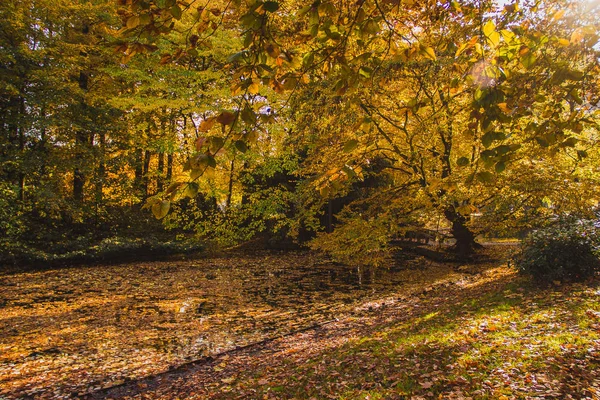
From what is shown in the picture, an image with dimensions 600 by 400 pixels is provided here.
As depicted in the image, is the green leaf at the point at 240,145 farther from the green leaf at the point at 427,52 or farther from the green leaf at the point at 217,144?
the green leaf at the point at 427,52

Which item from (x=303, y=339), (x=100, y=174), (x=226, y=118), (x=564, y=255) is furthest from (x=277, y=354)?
(x=100, y=174)

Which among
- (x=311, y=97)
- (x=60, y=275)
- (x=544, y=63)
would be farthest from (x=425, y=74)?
(x=60, y=275)

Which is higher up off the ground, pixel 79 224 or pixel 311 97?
pixel 311 97

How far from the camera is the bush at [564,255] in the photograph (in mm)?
7559

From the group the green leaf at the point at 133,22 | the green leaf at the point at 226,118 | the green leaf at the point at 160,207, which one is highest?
the green leaf at the point at 133,22

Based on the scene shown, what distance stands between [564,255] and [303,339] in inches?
217

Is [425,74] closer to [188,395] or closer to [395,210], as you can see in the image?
[395,210]

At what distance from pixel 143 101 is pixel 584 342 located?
15372mm

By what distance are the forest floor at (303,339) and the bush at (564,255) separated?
1.19 feet

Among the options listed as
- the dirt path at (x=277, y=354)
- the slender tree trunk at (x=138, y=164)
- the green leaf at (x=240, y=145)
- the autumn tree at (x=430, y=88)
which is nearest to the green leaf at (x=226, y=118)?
the autumn tree at (x=430, y=88)

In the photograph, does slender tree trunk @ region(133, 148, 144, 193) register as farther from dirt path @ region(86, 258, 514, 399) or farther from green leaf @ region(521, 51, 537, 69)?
green leaf @ region(521, 51, 537, 69)

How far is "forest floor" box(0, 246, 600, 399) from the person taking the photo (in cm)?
421

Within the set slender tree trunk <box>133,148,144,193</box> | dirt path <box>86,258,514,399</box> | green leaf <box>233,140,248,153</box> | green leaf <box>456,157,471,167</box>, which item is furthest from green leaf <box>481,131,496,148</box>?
slender tree trunk <box>133,148,144,193</box>

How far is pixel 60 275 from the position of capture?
13.4m
